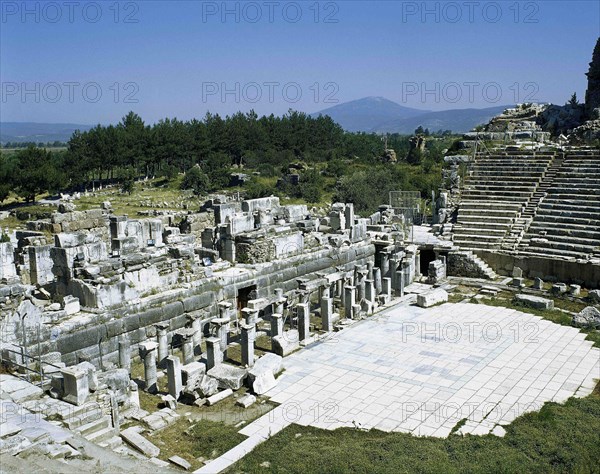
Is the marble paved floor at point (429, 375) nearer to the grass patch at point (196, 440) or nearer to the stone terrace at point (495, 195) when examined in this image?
the grass patch at point (196, 440)

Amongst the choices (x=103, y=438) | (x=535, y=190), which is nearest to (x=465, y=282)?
(x=535, y=190)

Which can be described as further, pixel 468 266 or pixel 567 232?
pixel 468 266

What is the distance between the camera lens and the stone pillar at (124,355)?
14.0 meters

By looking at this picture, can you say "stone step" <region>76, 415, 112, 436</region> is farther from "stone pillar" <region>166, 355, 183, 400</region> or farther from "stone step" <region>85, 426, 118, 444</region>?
"stone pillar" <region>166, 355, 183, 400</region>

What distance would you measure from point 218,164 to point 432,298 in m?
40.6

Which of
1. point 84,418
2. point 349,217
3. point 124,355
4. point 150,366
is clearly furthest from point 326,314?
point 84,418

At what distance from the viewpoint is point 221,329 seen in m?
15.5

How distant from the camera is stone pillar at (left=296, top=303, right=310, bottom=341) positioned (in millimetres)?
16938

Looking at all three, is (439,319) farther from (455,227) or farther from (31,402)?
(31,402)

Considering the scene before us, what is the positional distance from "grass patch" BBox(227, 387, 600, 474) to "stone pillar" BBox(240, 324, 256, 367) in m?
3.51

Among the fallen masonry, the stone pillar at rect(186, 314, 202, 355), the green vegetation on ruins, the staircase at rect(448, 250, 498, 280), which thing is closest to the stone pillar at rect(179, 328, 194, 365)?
the fallen masonry

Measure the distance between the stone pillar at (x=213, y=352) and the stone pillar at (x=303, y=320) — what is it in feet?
10.3

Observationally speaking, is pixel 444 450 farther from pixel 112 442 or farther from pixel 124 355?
pixel 124 355

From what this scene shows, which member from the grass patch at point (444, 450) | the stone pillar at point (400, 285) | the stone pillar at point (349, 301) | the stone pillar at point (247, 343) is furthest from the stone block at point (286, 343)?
the stone pillar at point (400, 285)
